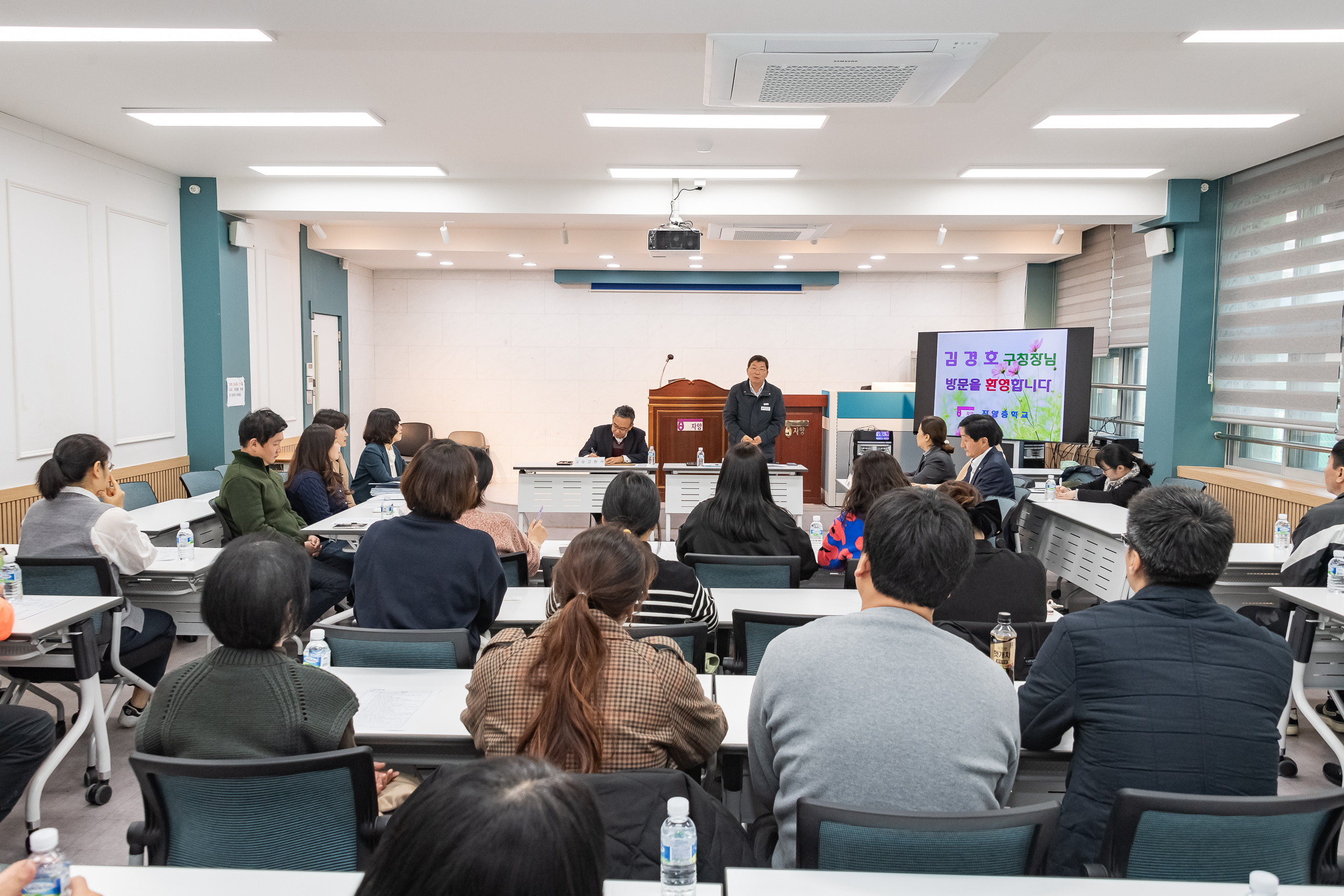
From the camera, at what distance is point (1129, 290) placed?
27.3ft

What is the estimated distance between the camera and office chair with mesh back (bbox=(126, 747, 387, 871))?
1612 mm

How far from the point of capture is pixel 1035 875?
1481 millimetres

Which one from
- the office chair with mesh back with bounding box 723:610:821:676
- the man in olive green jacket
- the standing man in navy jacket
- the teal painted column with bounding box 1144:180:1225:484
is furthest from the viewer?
the standing man in navy jacket

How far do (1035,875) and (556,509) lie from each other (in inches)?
245

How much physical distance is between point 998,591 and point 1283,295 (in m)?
4.73

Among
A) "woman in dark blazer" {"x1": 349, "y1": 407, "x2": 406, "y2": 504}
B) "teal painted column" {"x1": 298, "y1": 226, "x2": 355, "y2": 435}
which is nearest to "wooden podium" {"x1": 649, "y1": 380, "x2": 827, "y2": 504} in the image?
"woman in dark blazer" {"x1": 349, "y1": 407, "x2": 406, "y2": 504}

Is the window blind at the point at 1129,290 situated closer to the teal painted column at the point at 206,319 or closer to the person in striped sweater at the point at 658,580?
the person in striped sweater at the point at 658,580

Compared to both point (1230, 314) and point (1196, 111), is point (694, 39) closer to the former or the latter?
point (1196, 111)

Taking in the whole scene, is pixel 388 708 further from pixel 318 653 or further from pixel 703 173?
pixel 703 173

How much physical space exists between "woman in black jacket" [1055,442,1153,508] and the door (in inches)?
298

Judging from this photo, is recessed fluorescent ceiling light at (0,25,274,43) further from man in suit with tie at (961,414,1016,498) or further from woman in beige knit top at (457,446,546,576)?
man in suit with tie at (961,414,1016,498)

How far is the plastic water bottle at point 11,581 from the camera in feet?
10.2

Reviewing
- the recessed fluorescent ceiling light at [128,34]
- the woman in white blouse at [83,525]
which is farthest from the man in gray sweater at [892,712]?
the recessed fluorescent ceiling light at [128,34]

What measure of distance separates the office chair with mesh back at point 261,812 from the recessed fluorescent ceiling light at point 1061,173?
6223 mm
